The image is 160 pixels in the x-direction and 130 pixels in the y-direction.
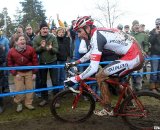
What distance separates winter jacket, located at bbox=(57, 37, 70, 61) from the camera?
27.8 feet

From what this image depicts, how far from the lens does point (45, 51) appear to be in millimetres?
7797

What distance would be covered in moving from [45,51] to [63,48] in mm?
877

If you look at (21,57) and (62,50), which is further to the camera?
(62,50)

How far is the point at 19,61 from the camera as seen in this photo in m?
7.31

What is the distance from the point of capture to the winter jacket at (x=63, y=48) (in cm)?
848

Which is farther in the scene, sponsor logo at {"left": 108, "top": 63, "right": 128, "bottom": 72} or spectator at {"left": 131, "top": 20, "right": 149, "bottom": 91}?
spectator at {"left": 131, "top": 20, "right": 149, "bottom": 91}

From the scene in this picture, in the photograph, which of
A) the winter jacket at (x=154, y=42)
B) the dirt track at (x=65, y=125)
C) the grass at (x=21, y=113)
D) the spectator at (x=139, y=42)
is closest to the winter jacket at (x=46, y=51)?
the grass at (x=21, y=113)

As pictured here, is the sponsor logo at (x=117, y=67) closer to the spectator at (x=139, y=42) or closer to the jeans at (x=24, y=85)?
the jeans at (x=24, y=85)

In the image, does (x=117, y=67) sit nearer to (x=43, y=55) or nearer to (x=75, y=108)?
(x=75, y=108)

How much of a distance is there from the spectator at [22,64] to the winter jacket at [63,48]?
1127 mm

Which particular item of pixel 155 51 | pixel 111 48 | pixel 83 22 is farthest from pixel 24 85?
pixel 155 51

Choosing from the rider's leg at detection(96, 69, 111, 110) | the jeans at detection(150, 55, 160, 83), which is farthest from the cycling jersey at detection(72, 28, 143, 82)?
the jeans at detection(150, 55, 160, 83)

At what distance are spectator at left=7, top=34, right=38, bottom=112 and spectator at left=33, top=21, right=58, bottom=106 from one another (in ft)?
1.15

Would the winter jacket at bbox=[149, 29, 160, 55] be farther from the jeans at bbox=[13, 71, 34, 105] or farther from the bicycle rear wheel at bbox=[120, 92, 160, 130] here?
the jeans at bbox=[13, 71, 34, 105]
